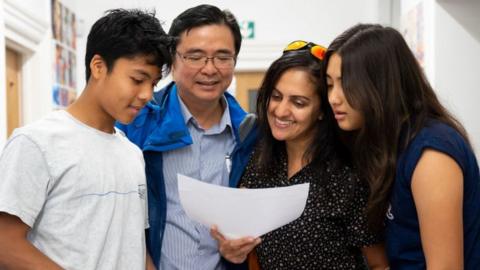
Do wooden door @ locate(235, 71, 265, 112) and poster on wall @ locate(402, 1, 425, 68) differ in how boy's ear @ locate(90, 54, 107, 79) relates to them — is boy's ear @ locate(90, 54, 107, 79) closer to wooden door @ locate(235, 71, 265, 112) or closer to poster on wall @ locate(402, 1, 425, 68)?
poster on wall @ locate(402, 1, 425, 68)

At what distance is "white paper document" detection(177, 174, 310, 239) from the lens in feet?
4.72

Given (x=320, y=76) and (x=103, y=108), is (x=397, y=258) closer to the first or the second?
(x=320, y=76)

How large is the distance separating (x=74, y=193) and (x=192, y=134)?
639mm

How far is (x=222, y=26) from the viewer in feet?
5.97

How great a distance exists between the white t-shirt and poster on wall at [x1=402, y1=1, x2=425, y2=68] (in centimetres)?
203

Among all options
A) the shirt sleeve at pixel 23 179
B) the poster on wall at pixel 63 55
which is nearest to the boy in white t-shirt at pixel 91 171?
the shirt sleeve at pixel 23 179

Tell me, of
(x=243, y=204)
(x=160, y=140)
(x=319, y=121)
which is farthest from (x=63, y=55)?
(x=243, y=204)

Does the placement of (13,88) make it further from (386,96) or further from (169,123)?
(386,96)

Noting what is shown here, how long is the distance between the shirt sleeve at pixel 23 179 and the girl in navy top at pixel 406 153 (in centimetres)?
69

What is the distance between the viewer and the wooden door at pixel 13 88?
3.61 metres

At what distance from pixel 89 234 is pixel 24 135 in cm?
25

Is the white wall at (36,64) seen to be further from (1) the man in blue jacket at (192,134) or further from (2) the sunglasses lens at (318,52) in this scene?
(2) the sunglasses lens at (318,52)

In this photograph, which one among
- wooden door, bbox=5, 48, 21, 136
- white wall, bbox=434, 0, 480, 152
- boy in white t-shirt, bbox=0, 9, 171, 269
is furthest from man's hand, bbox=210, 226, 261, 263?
wooden door, bbox=5, 48, 21, 136

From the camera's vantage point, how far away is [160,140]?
1688mm
